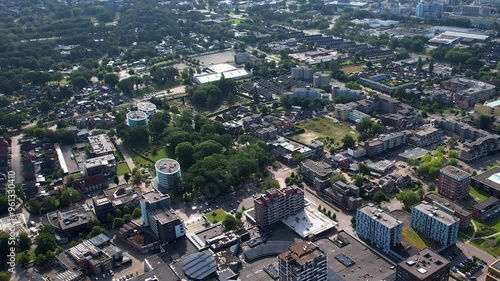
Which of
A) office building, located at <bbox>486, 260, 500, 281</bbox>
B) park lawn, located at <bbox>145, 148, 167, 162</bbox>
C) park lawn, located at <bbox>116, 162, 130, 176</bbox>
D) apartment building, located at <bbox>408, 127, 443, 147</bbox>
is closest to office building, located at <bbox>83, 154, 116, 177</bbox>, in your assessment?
park lawn, located at <bbox>116, 162, 130, 176</bbox>

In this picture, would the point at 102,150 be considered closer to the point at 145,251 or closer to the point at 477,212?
the point at 145,251

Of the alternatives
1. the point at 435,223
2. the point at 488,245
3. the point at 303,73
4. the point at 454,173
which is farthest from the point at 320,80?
the point at 488,245

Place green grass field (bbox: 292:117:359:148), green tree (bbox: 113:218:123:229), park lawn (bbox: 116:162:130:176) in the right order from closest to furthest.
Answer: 1. green tree (bbox: 113:218:123:229)
2. park lawn (bbox: 116:162:130:176)
3. green grass field (bbox: 292:117:359:148)

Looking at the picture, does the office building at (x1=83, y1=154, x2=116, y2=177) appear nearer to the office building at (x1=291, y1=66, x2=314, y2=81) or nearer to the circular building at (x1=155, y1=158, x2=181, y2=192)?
the circular building at (x1=155, y1=158, x2=181, y2=192)

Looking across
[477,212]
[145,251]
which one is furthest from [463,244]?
[145,251]

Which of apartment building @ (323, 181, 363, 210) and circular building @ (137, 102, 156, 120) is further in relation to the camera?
circular building @ (137, 102, 156, 120)

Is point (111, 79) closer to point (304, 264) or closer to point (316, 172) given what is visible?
point (316, 172)

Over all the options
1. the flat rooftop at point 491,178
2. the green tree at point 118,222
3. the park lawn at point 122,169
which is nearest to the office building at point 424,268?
the flat rooftop at point 491,178
